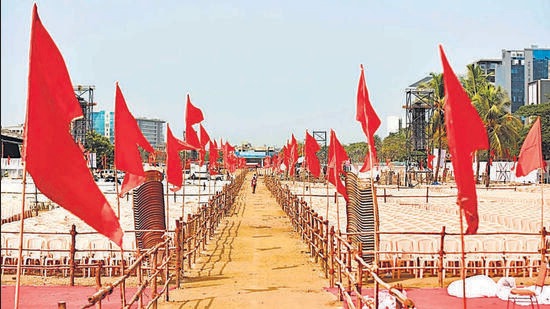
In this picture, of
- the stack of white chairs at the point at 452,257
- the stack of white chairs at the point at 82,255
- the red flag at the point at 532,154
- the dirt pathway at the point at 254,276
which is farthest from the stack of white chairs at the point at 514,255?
the stack of white chairs at the point at 82,255

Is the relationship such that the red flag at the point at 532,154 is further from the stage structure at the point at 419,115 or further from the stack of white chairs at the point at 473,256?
the stage structure at the point at 419,115

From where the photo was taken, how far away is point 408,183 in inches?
1784

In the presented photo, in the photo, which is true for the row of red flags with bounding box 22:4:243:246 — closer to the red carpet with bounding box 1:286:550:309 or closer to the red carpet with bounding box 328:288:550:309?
the red carpet with bounding box 1:286:550:309

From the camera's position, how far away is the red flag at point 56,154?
441 centimetres

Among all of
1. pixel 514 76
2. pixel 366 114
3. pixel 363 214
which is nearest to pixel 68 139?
pixel 366 114

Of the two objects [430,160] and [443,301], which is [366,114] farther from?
[430,160]

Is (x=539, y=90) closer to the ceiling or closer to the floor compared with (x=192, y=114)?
closer to the ceiling

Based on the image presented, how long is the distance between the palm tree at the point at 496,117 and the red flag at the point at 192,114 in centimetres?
3351

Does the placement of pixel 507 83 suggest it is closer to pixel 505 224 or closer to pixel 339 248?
pixel 505 224

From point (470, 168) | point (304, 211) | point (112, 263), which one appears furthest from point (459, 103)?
point (304, 211)

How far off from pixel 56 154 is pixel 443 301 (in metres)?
6.64

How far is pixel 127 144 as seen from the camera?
26.5ft

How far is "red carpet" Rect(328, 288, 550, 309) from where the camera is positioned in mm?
8797

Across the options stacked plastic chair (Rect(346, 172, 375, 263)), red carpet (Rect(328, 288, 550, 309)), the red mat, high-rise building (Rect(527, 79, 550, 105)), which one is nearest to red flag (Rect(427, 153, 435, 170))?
stacked plastic chair (Rect(346, 172, 375, 263))
